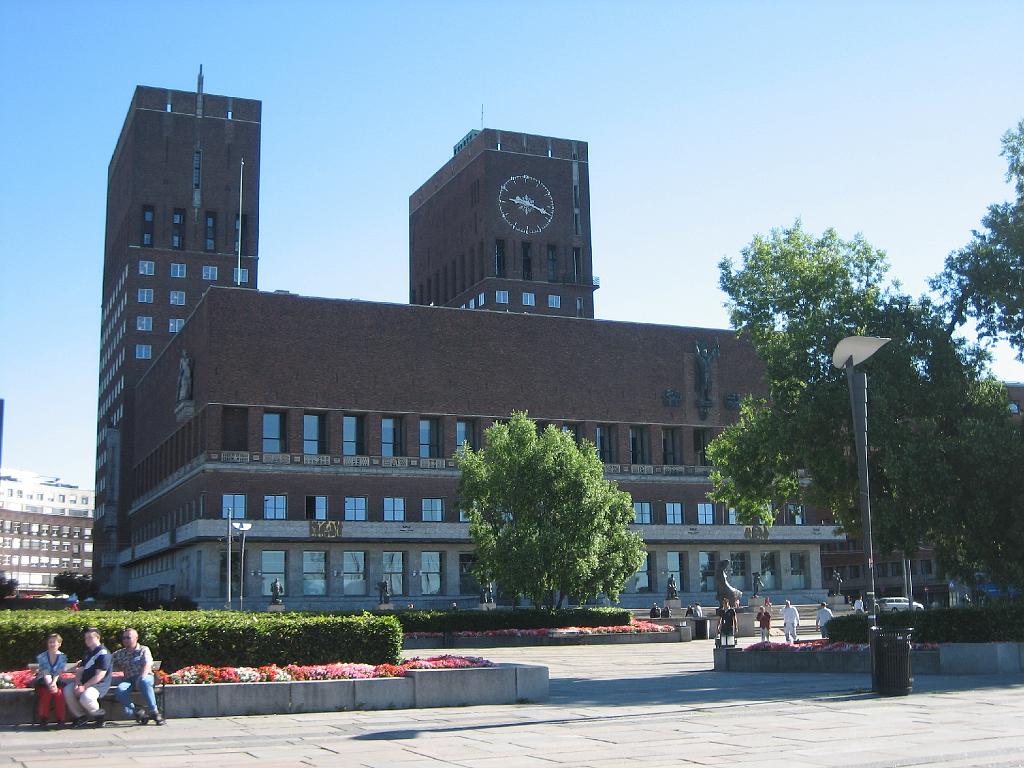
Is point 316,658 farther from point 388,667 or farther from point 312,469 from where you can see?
point 312,469

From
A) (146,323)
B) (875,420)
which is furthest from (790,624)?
(146,323)

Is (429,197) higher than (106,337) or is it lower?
higher

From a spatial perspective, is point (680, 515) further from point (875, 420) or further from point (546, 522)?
point (875, 420)

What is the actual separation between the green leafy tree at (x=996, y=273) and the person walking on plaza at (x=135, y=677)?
84.4ft

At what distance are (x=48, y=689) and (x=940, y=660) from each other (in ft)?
56.9

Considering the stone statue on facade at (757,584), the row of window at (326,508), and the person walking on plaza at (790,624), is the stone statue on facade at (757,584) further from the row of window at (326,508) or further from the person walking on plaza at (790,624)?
the person walking on plaza at (790,624)

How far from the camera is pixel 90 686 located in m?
16.2

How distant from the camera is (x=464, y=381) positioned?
243 ft

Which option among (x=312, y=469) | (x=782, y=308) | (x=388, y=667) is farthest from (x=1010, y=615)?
(x=312, y=469)

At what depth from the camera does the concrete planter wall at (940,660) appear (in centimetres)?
2342

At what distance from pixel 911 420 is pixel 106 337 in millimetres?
106618

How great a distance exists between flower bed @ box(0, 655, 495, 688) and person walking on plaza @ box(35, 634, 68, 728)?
0.68ft

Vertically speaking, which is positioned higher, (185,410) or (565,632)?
(185,410)

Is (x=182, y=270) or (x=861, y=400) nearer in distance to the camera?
(x=861, y=400)
